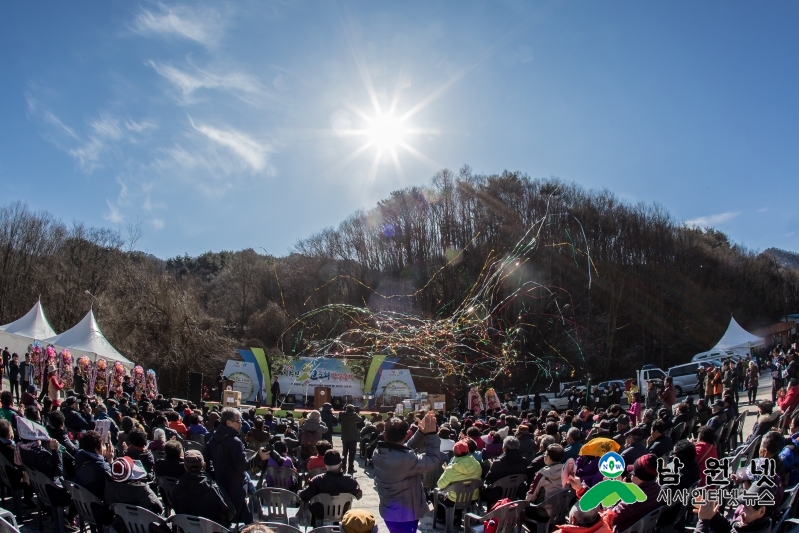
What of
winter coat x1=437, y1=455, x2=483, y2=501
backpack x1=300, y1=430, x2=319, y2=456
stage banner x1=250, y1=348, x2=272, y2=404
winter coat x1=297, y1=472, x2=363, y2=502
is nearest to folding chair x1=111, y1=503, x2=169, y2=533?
winter coat x1=297, y1=472, x2=363, y2=502

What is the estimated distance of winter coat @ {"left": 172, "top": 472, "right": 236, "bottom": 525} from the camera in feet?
15.7

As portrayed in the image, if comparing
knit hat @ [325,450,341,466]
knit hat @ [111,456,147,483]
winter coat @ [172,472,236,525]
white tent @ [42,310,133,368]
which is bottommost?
winter coat @ [172,472,236,525]

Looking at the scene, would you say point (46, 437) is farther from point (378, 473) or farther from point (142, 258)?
point (142, 258)

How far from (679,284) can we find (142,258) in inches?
1696

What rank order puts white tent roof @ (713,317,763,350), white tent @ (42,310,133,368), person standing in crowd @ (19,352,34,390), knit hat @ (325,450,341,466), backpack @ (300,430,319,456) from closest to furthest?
knit hat @ (325,450,341,466)
backpack @ (300,430,319,456)
person standing in crowd @ (19,352,34,390)
white tent @ (42,310,133,368)
white tent roof @ (713,317,763,350)

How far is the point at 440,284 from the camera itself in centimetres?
3475

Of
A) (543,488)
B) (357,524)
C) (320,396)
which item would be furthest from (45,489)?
(320,396)

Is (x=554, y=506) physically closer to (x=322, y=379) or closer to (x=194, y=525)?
(x=194, y=525)

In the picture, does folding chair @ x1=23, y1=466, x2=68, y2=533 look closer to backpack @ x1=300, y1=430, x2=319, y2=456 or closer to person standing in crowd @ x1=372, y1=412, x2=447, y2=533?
backpack @ x1=300, y1=430, x2=319, y2=456

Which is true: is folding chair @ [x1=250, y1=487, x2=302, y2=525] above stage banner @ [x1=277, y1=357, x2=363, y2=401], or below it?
below

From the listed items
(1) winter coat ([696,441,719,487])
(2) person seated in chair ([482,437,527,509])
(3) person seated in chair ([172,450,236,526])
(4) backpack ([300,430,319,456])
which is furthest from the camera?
(4) backpack ([300,430,319,456])

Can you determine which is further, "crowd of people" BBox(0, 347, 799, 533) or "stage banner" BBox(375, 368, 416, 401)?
"stage banner" BBox(375, 368, 416, 401)

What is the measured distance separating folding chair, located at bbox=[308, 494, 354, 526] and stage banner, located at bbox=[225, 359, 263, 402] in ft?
69.2

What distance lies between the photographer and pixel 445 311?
3136 centimetres
